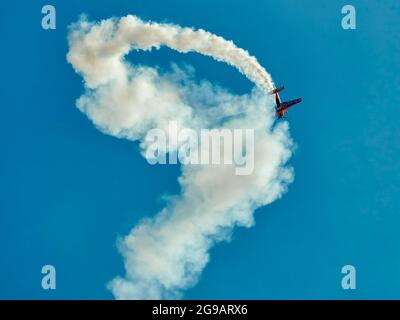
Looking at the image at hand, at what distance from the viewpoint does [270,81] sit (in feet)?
329
